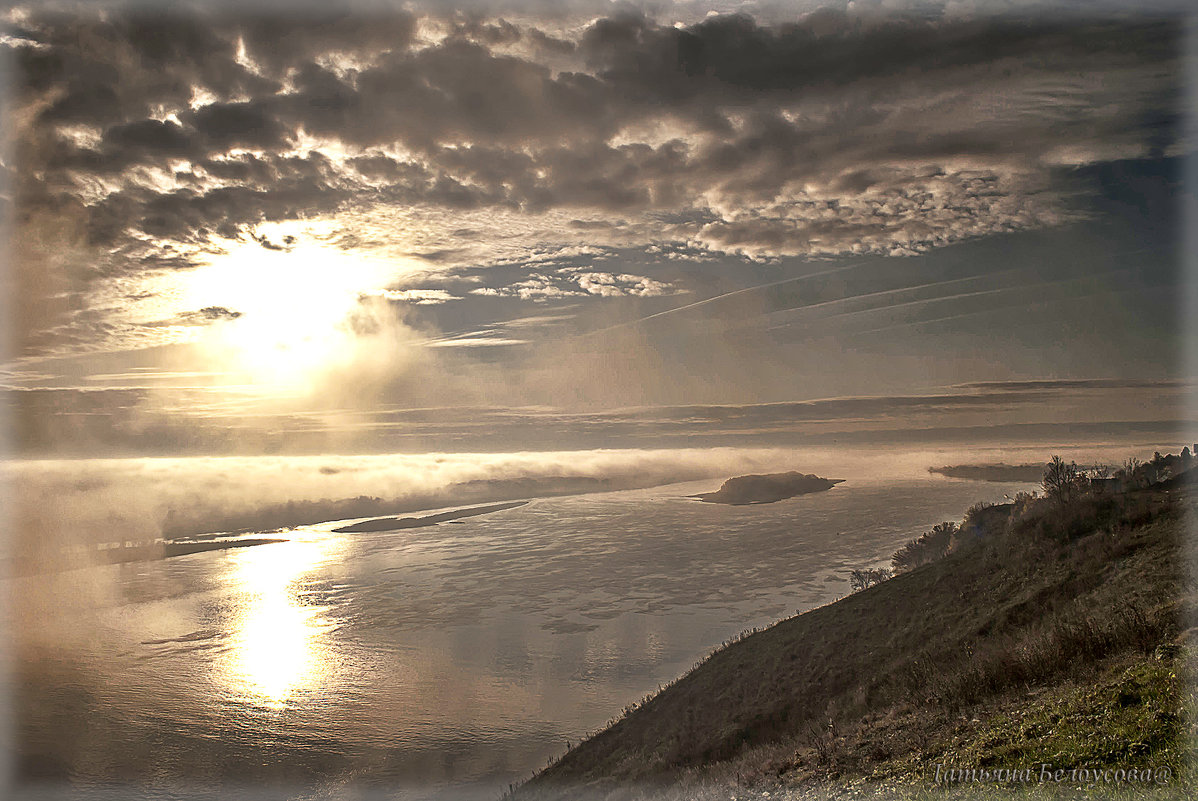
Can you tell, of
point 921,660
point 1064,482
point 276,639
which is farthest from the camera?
point 276,639

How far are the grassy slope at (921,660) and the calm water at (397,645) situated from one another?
12.7 metres

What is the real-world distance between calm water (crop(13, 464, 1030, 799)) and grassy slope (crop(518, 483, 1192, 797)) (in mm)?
12748

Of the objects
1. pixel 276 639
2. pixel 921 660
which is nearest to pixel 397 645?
pixel 276 639

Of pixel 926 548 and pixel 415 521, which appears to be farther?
pixel 415 521

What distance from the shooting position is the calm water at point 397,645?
29.0 meters

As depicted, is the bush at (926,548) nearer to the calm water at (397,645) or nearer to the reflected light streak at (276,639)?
the calm water at (397,645)

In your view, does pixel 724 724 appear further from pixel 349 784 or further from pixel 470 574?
pixel 470 574

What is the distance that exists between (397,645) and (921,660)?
45.7 m

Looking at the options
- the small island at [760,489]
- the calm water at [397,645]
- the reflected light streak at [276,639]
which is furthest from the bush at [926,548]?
the small island at [760,489]

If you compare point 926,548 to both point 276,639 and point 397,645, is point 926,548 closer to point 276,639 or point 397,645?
point 397,645

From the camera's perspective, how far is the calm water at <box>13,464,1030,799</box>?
1142 inches

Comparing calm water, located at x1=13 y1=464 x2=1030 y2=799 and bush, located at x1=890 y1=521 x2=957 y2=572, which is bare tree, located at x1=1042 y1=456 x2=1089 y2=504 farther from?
calm water, located at x1=13 y1=464 x2=1030 y2=799

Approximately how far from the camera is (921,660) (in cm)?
1098

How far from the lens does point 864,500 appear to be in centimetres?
10038
